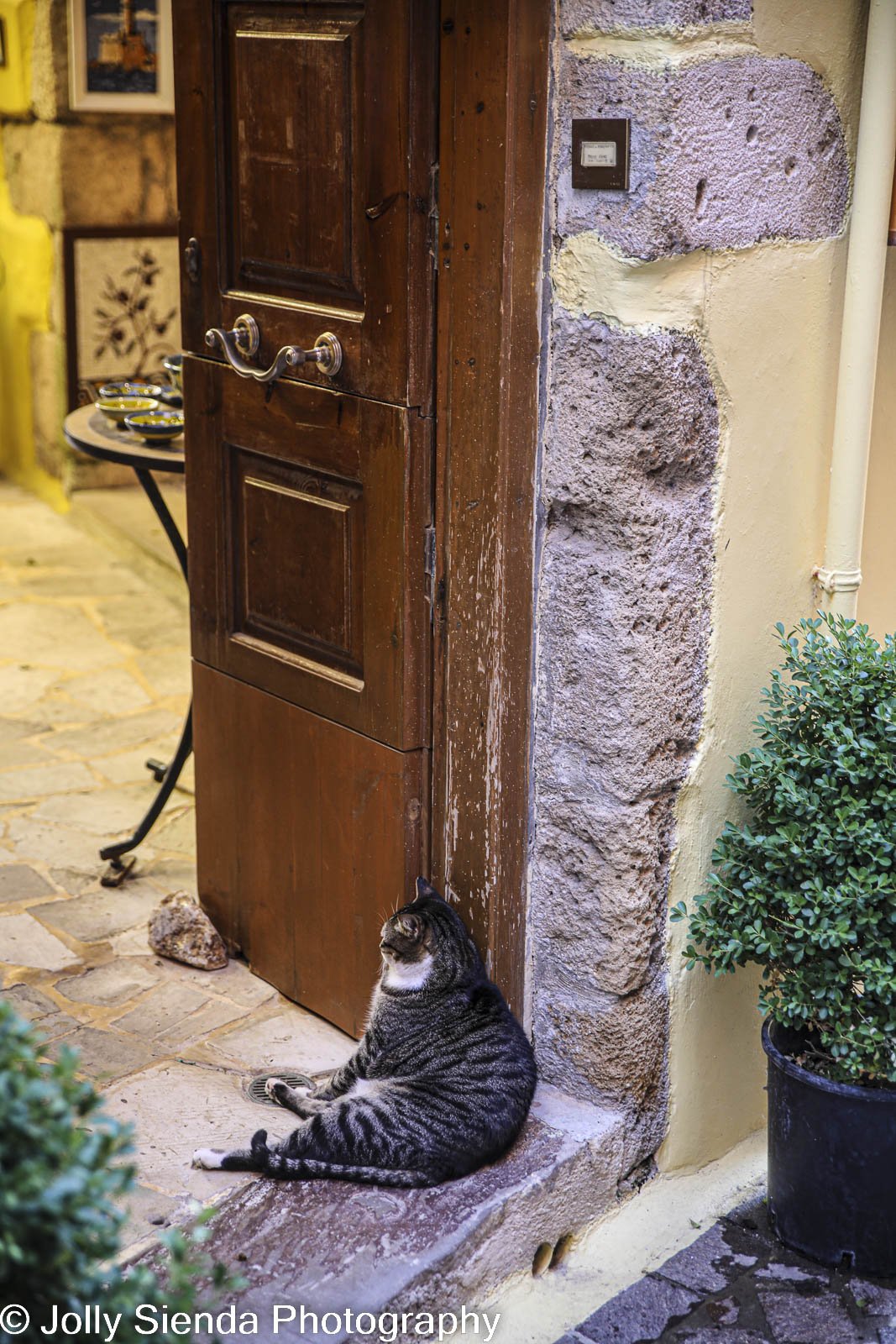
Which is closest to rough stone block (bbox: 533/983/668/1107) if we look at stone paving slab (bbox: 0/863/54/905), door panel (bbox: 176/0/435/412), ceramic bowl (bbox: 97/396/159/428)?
door panel (bbox: 176/0/435/412)

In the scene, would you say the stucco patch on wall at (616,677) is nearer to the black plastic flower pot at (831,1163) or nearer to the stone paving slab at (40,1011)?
the black plastic flower pot at (831,1163)

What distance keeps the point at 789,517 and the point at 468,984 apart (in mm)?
1161

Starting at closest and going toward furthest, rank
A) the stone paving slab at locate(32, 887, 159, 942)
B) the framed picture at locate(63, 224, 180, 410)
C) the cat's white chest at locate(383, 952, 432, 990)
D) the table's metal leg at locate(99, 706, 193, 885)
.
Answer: the cat's white chest at locate(383, 952, 432, 990) → the stone paving slab at locate(32, 887, 159, 942) → the table's metal leg at locate(99, 706, 193, 885) → the framed picture at locate(63, 224, 180, 410)

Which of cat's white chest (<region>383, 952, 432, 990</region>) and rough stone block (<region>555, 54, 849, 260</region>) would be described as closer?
rough stone block (<region>555, 54, 849, 260</region>)

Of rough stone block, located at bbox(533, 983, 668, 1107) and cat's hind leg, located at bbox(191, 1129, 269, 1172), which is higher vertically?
rough stone block, located at bbox(533, 983, 668, 1107)

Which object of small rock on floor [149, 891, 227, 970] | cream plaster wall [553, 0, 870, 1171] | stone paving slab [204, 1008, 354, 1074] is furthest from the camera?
small rock on floor [149, 891, 227, 970]

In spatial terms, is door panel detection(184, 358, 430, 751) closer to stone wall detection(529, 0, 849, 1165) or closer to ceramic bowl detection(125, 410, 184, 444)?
stone wall detection(529, 0, 849, 1165)

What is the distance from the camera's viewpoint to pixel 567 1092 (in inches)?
125

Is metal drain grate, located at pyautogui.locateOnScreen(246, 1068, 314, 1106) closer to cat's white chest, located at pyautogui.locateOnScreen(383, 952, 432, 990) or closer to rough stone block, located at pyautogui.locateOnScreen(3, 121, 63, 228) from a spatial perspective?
cat's white chest, located at pyautogui.locateOnScreen(383, 952, 432, 990)

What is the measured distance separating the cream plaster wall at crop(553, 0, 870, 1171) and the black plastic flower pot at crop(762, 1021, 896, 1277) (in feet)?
0.71

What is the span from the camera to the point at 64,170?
735 cm

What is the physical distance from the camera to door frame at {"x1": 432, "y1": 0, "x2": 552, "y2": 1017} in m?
2.76

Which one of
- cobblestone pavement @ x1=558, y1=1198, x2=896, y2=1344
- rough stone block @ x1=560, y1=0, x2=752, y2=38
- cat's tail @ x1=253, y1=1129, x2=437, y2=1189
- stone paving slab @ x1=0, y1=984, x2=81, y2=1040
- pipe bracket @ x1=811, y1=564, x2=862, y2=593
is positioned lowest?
cobblestone pavement @ x1=558, y1=1198, x2=896, y2=1344

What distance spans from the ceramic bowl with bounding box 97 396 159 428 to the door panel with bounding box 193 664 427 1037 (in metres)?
1.05
